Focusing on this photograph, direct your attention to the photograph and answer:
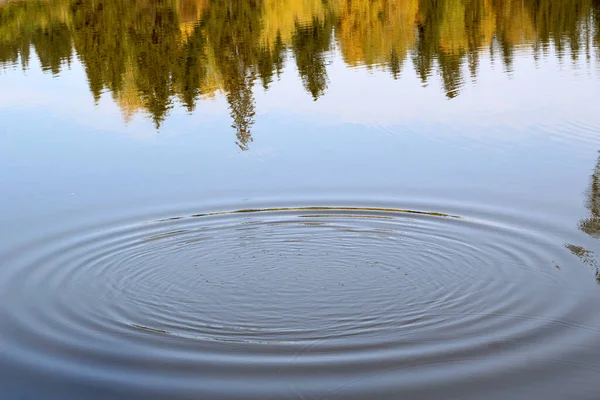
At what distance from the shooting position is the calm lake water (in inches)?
396

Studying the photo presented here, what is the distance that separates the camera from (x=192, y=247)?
48.1 feet

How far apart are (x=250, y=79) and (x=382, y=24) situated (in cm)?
3734

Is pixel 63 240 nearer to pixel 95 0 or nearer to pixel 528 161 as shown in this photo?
pixel 528 161

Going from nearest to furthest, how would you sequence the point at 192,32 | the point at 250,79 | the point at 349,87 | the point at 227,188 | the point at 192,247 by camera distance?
1. the point at 192,247
2. the point at 227,188
3. the point at 349,87
4. the point at 250,79
5. the point at 192,32

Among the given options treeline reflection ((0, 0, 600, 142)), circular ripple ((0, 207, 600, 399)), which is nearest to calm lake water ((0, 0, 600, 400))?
circular ripple ((0, 207, 600, 399))

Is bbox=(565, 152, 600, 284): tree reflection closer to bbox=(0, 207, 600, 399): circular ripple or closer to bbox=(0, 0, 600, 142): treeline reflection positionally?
bbox=(0, 207, 600, 399): circular ripple

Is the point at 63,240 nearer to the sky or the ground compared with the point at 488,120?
nearer to the sky

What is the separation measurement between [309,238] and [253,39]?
48.0m

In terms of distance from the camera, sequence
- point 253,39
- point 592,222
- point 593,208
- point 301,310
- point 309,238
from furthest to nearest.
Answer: point 253,39 < point 593,208 < point 592,222 < point 309,238 < point 301,310

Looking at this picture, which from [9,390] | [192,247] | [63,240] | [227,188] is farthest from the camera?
[227,188]

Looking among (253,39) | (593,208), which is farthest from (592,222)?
(253,39)

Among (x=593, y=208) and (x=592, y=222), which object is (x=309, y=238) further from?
(x=593, y=208)

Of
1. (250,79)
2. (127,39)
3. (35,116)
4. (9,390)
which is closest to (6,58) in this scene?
(127,39)

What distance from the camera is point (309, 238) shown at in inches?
579
